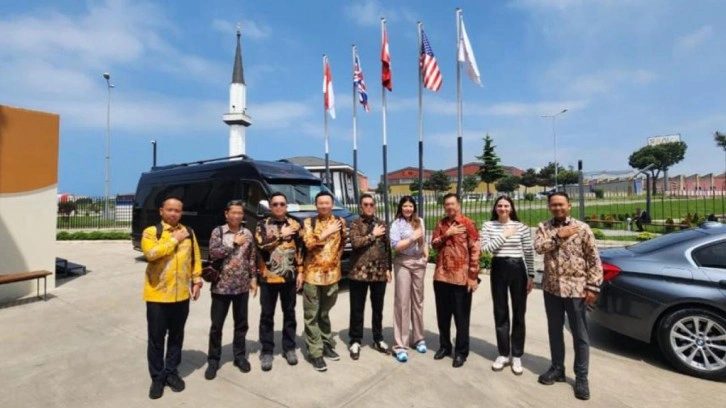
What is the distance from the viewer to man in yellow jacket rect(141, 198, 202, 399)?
3.34 meters

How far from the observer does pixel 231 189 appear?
885 centimetres

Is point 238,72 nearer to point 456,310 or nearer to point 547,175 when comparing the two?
point 456,310

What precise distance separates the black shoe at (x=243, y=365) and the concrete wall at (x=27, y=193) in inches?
227

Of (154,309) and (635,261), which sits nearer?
(154,309)

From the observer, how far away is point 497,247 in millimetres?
3832

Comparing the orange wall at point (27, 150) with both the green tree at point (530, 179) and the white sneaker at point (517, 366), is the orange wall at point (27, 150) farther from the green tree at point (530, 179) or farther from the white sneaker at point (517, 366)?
the green tree at point (530, 179)

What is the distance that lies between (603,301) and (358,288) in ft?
8.83

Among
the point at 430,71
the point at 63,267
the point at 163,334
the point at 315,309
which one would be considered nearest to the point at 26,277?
the point at 63,267

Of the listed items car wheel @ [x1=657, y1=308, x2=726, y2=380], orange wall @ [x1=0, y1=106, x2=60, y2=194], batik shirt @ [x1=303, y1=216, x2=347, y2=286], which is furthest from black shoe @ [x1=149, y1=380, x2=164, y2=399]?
orange wall @ [x1=0, y1=106, x2=60, y2=194]

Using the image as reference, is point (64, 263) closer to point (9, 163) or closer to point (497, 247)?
point (9, 163)

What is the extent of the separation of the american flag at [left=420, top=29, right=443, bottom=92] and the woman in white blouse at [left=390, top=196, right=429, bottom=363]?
10576mm

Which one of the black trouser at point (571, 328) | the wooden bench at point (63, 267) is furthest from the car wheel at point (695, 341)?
the wooden bench at point (63, 267)

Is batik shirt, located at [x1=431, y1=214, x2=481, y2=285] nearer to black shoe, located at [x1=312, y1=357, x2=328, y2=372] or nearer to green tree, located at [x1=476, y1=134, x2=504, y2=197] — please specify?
black shoe, located at [x1=312, y1=357, x2=328, y2=372]

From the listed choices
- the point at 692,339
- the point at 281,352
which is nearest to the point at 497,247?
the point at 692,339
